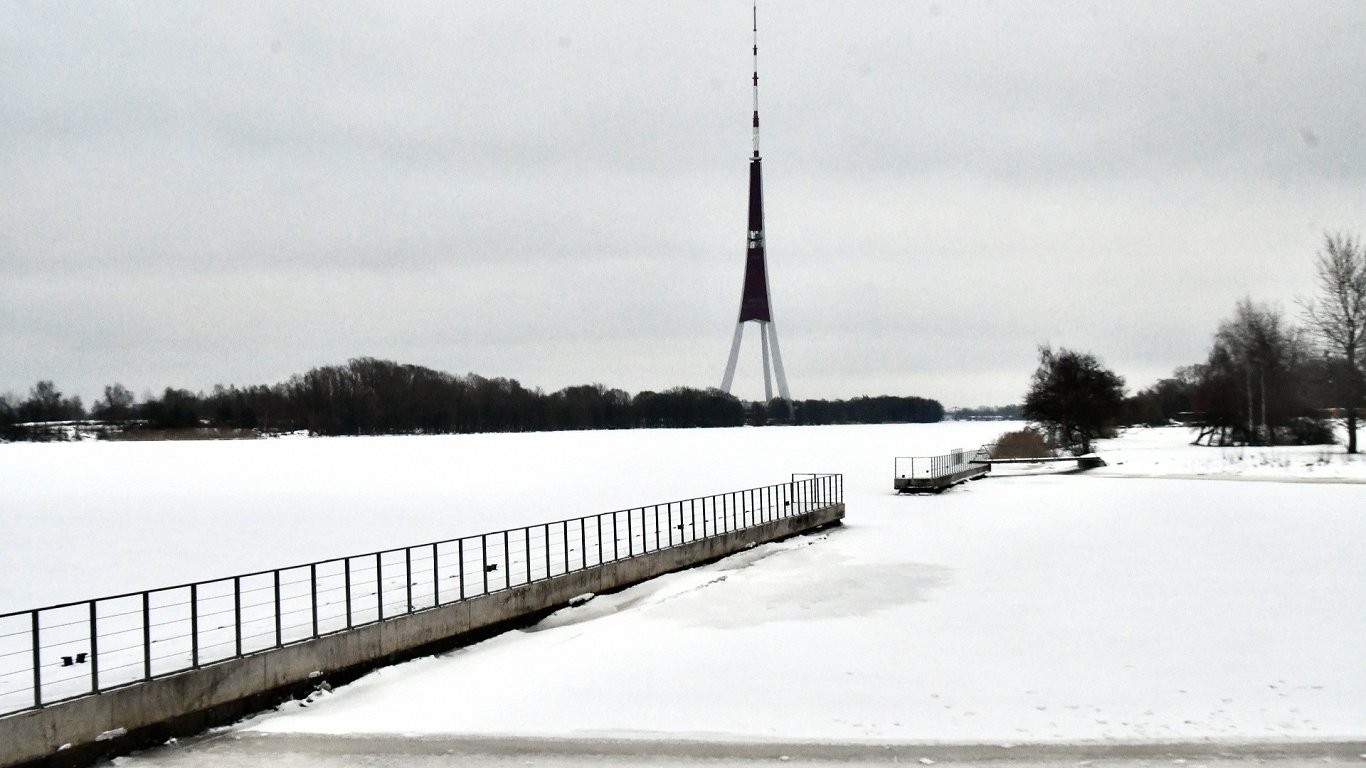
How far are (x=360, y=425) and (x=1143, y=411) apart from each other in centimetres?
11075

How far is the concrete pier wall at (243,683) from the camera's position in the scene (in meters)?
8.74

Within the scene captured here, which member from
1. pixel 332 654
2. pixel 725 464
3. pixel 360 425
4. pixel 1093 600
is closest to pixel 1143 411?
pixel 725 464

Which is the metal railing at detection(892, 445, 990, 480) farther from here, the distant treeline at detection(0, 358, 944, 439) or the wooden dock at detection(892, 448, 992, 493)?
the distant treeline at detection(0, 358, 944, 439)

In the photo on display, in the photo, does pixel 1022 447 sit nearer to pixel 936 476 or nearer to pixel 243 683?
pixel 936 476

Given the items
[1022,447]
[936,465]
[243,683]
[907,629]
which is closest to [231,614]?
[243,683]

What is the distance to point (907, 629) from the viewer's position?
14.0 metres

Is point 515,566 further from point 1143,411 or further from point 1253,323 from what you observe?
point 1143,411

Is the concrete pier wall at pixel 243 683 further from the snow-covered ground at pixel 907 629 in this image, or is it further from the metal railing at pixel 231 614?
the snow-covered ground at pixel 907 629

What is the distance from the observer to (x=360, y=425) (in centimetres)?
16425

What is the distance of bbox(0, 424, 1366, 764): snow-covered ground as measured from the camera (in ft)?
32.7

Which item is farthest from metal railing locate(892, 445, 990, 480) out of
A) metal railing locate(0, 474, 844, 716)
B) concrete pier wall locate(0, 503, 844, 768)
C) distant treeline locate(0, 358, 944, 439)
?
distant treeline locate(0, 358, 944, 439)

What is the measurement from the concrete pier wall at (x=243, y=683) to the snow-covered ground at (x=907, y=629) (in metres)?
0.29

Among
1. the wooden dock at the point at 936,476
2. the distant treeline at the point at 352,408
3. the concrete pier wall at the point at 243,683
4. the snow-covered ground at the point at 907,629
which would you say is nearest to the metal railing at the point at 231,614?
the concrete pier wall at the point at 243,683

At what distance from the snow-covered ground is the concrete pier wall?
0.29 meters
